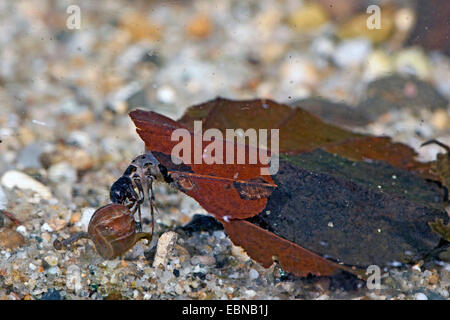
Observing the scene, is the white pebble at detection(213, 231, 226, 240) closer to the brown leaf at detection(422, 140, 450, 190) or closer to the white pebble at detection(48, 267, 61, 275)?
the white pebble at detection(48, 267, 61, 275)

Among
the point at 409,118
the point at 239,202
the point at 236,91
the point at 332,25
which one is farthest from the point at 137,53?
the point at 239,202

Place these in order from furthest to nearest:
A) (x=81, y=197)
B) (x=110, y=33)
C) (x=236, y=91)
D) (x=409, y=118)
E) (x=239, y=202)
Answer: (x=110, y=33) < (x=236, y=91) < (x=409, y=118) < (x=81, y=197) < (x=239, y=202)

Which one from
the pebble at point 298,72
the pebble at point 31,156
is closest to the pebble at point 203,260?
the pebble at point 31,156

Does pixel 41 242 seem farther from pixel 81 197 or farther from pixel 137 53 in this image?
pixel 137 53

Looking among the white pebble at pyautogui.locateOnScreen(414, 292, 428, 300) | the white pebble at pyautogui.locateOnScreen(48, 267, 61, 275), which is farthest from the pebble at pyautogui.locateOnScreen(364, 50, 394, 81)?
the white pebble at pyautogui.locateOnScreen(48, 267, 61, 275)

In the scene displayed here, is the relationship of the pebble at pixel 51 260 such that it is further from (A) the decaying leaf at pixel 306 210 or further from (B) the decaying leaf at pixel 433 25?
(B) the decaying leaf at pixel 433 25

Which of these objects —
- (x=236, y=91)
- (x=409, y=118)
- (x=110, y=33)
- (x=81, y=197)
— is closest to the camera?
(x=81, y=197)
